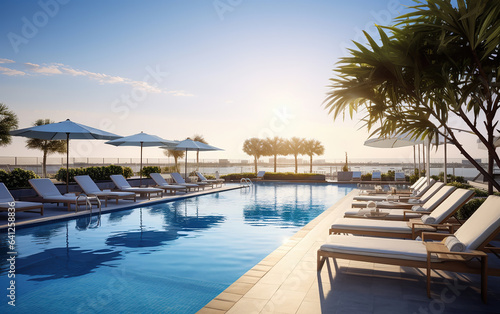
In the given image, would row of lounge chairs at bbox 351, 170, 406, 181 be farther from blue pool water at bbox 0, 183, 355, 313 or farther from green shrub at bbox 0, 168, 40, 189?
green shrub at bbox 0, 168, 40, 189

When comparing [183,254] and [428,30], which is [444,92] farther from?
[183,254]

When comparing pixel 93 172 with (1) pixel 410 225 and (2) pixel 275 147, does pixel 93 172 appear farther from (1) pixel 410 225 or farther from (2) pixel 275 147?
(2) pixel 275 147

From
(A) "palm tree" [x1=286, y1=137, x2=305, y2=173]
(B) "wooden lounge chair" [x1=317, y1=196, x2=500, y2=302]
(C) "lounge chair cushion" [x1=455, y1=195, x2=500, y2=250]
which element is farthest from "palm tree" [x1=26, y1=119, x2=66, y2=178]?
(C) "lounge chair cushion" [x1=455, y1=195, x2=500, y2=250]

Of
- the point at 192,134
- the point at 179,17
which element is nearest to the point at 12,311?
the point at 179,17

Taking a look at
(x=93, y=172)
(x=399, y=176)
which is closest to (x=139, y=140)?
(x=93, y=172)

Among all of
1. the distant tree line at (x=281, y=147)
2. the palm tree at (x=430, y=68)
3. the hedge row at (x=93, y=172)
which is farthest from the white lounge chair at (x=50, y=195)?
the distant tree line at (x=281, y=147)

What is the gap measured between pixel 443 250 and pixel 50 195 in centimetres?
1043

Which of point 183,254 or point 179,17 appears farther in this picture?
point 179,17

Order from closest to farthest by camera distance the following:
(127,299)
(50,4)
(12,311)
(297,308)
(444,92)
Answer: (297,308)
(12,311)
(127,299)
(444,92)
(50,4)

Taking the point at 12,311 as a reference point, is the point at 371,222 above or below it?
above

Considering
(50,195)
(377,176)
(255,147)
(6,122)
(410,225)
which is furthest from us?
(255,147)

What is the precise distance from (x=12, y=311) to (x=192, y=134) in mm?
40193

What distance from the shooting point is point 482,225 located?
3611 millimetres

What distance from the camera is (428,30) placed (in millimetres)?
3998
